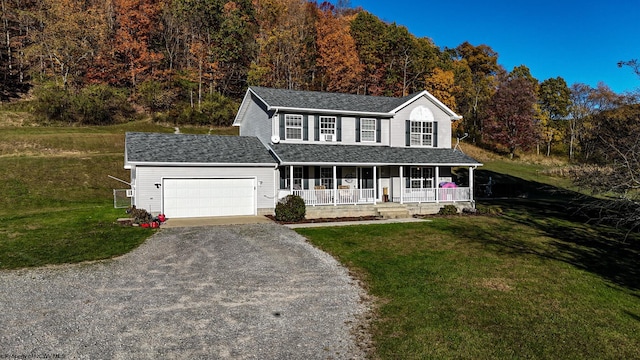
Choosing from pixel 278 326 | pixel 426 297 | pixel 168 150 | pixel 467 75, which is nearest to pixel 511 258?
pixel 426 297

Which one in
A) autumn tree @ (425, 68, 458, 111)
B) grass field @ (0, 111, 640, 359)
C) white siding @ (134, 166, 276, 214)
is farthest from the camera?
autumn tree @ (425, 68, 458, 111)

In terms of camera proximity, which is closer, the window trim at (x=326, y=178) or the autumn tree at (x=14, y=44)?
the window trim at (x=326, y=178)

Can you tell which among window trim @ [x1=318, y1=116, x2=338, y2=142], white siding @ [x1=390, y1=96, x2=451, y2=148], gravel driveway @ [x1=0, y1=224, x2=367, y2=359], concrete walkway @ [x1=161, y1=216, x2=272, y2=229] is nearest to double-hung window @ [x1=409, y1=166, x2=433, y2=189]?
white siding @ [x1=390, y1=96, x2=451, y2=148]

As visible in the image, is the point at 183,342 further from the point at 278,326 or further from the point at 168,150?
the point at 168,150

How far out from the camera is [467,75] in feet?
194

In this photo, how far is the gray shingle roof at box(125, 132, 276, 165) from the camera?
733 inches

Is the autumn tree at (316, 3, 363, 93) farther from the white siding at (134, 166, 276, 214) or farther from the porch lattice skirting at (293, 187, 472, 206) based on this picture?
the white siding at (134, 166, 276, 214)

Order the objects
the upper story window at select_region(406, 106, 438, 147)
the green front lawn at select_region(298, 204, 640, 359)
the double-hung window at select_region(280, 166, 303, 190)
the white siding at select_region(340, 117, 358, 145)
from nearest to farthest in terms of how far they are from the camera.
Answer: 1. the green front lawn at select_region(298, 204, 640, 359)
2. the double-hung window at select_region(280, 166, 303, 190)
3. the white siding at select_region(340, 117, 358, 145)
4. the upper story window at select_region(406, 106, 438, 147)

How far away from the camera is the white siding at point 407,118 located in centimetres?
2398

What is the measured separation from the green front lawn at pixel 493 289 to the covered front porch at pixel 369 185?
3854 mm

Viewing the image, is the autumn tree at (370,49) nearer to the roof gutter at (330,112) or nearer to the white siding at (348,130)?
the roof gutter at (330,112)

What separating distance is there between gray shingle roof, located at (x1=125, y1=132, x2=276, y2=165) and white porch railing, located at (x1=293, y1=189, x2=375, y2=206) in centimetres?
255

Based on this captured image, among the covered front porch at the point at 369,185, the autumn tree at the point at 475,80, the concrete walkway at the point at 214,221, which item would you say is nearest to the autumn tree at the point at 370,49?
the autumn tree at the point at 475,80

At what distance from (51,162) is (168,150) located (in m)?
17.5
